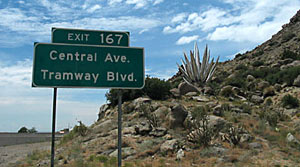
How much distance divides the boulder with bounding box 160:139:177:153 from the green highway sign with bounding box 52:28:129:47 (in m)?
6.48

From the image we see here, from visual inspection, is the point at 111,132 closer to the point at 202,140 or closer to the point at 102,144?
the point at 102,144

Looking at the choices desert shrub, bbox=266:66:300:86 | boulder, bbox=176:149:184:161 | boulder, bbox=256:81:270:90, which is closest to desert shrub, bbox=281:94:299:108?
desert shrub, bbox=266:66:300:86

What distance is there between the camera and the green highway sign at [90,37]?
6.49 meters

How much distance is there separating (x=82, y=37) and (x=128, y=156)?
689 centimetres

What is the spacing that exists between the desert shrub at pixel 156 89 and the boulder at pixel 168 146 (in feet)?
32.2

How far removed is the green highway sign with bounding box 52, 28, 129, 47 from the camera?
6491mm

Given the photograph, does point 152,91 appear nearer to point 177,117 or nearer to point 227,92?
point 177,117

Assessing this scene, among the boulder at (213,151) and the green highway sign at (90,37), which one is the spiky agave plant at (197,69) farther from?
the green highway sign at (90,37)

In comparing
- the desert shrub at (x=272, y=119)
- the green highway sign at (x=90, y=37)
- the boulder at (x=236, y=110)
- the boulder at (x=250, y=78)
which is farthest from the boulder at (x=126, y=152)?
the boulder at (x=250, y=78)

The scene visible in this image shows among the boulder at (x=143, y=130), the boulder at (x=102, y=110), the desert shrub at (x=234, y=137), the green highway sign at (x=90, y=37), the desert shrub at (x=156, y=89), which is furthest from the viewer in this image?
the boulder at (x=102, y=110)

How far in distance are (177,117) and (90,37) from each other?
9.43 meters

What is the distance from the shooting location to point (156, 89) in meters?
22.2

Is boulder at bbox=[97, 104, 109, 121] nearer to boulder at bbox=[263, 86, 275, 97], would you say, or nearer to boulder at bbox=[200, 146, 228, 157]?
boulder at bbox=[200, 146, 228, 157]

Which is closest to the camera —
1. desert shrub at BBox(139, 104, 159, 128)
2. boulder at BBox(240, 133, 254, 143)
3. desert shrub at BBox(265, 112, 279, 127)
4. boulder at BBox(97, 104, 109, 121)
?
boulder at BBox(240, 133, 254, 143)
